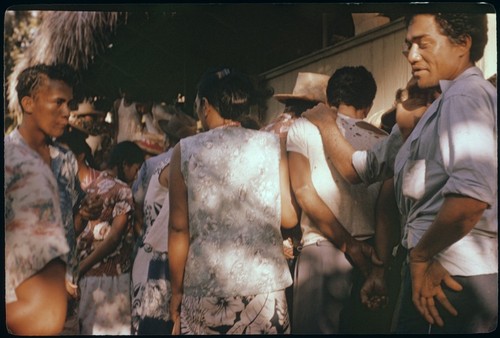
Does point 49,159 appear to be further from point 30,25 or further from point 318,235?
point 318,235

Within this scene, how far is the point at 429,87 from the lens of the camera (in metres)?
5.55

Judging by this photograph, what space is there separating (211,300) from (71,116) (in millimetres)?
1362

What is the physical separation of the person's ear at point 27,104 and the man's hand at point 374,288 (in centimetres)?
223

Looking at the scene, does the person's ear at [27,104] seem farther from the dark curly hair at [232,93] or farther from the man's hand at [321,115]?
the man's hand at [321,115]

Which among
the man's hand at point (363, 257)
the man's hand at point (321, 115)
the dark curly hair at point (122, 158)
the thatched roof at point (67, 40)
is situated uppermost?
the thatched roof at point (67, 40)

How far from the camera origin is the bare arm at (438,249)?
534 cm

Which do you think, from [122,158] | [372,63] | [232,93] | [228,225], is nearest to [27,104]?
[122,158]

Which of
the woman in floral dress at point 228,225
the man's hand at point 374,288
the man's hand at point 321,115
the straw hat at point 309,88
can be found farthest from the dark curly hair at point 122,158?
the man's hand at point 374,288

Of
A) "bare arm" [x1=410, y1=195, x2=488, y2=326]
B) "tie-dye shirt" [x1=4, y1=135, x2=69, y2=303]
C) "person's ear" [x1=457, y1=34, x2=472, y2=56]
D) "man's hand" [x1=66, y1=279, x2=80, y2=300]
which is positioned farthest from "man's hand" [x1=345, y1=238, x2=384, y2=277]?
"tie-dye shirt" [x1=4, y1=135, x2=69, y2=303]

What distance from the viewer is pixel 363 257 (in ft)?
18.4

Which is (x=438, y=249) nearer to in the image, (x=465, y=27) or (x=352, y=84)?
(x=352, y=84)

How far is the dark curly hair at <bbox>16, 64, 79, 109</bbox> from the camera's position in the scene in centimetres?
551

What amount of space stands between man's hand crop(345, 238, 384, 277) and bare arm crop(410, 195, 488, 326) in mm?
228

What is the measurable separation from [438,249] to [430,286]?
0.23 m
